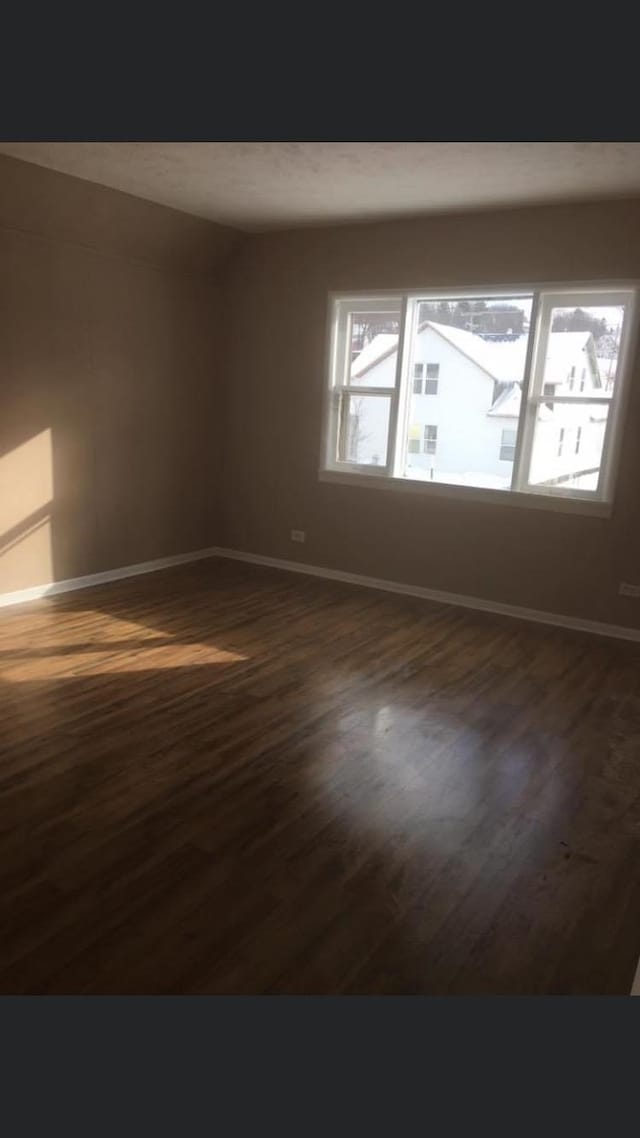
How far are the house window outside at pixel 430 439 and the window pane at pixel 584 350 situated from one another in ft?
3.07

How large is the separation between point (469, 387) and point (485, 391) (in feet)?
0.46

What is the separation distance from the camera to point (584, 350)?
16.5 feet

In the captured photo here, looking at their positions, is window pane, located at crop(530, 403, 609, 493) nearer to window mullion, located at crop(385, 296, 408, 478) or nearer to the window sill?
the window sill

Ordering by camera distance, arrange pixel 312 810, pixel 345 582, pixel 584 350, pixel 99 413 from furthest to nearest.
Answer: pixel 345 582
pixel 99 413
pixel 584 350
pixel 312 810

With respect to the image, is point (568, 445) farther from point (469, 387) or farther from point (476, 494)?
point (469, 387)

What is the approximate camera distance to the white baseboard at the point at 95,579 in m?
5.25

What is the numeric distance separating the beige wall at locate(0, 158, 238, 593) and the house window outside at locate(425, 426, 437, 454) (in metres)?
2.11

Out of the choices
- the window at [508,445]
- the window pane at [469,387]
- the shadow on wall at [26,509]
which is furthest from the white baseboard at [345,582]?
the window at [508,445]

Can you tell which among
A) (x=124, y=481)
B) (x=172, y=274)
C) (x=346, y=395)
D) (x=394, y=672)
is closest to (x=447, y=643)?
(x=394, y=672)

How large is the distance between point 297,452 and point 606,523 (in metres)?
2.71

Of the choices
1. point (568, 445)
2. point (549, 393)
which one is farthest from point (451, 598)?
point (549, 393)

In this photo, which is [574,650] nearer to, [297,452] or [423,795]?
[423,795]

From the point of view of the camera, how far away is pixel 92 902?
2240 millimetres

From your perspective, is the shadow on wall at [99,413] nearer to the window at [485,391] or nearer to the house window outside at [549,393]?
the window at [485,391]
